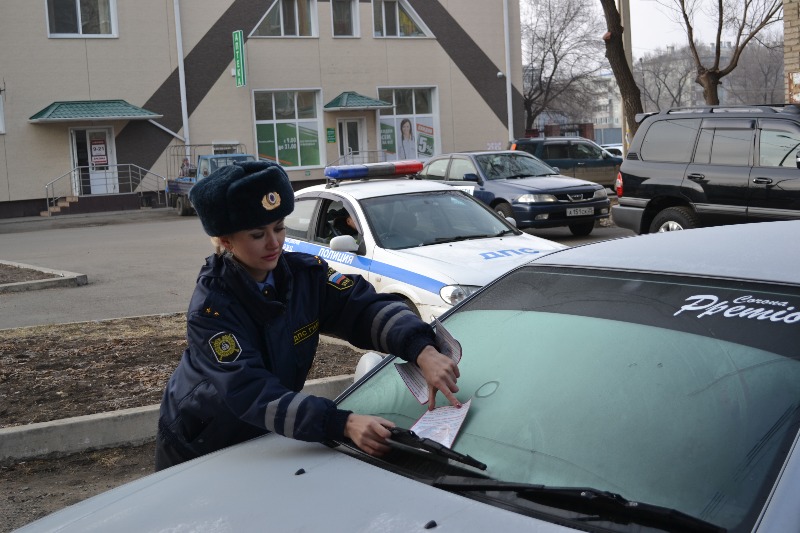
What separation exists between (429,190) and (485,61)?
107 feet

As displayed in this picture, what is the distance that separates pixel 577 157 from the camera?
26.9 m

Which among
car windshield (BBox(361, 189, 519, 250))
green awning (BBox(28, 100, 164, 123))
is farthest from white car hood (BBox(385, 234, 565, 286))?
green awning (BBox(28, 100, 164, 123))

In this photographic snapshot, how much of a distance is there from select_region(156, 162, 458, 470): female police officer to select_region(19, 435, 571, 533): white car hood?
12 cm

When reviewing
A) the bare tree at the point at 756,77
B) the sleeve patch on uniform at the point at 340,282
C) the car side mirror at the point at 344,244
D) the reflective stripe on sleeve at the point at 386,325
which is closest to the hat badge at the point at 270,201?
the sleeve patch on uniform at the point at 340,282

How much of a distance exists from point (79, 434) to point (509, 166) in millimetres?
12557

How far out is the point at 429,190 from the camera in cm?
924

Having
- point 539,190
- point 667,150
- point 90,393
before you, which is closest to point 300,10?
point 539,190

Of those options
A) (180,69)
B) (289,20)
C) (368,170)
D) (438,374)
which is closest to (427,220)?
(368,170)

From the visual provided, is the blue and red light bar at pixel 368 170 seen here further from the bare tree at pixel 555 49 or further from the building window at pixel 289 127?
the bare tree at pixel 555 49

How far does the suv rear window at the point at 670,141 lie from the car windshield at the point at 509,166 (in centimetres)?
429

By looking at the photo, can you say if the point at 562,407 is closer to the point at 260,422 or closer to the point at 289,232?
the point at 260,422

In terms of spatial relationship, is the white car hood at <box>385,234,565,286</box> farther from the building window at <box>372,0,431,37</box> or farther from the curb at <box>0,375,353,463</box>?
the building window at <box>372,0,431,37</box>

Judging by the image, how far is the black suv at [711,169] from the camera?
11.2 m

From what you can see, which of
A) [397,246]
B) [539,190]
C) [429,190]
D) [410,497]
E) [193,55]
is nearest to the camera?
[410,497]
